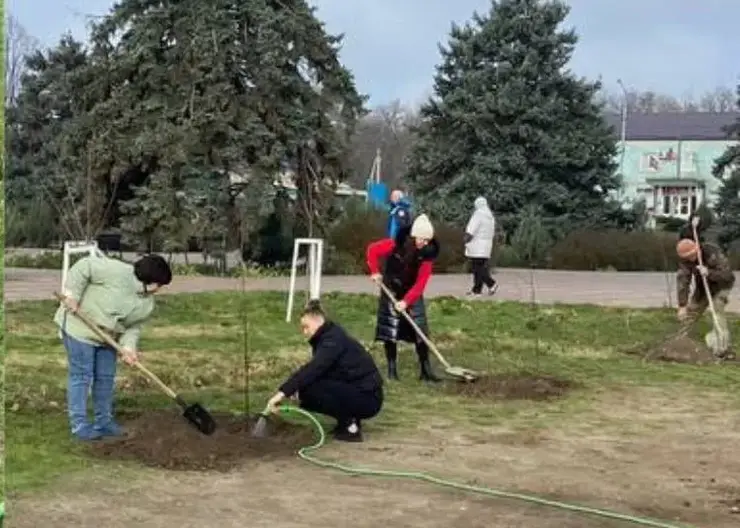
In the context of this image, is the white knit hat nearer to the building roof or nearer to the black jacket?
the black jacket

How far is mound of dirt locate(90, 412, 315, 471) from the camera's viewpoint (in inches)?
274

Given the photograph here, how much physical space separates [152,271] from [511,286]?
16574mm

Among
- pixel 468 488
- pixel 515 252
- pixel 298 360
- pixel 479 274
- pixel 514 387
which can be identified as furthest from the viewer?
pixel 515 252

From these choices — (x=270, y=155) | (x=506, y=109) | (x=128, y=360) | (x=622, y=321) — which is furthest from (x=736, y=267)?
(x=128, y=360)

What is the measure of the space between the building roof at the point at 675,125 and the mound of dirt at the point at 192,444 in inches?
3105

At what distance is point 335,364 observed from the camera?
Result: 7559 millimetres

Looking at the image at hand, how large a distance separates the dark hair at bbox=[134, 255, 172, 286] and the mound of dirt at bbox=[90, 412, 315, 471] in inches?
36.7

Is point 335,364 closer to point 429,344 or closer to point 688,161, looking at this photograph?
point 429,344

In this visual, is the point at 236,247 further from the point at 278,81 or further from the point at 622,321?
the point at 622,321

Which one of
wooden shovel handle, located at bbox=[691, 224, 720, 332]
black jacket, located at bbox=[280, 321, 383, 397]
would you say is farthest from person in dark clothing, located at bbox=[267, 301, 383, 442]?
wooden shovel handle, located at bbox=[691, 224, 720, 332]

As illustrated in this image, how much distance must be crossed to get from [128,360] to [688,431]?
154 inches

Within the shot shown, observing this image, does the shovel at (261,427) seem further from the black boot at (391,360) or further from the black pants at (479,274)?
the black pants at (479,274)

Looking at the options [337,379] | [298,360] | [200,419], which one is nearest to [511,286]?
[298,360]

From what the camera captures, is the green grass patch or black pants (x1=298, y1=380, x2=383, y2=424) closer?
black pants (x1=298, y1=380, x2=383, y2=424)
